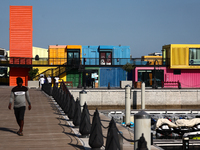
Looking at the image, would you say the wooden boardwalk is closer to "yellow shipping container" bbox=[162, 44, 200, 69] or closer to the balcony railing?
"yellow shipping container" bbox=[162, 44, 200, 69]

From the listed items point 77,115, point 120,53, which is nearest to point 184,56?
point 120,53

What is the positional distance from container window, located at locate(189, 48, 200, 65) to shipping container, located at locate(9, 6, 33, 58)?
2259 cm

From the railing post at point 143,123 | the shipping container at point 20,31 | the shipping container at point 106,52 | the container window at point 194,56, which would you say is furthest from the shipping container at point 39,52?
the railing post at point 143,123

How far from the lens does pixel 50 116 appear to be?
1594 centimetres

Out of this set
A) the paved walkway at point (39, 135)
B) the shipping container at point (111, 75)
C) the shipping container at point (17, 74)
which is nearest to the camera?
the paved walkway at point (39, 135)

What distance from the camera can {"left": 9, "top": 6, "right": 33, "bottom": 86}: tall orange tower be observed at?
52094 millimetres

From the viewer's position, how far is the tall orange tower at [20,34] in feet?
171

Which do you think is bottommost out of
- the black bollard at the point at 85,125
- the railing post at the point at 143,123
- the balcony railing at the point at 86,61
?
the black bollard at the point at 85,125

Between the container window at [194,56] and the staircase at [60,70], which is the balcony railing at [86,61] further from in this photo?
the container window at [194,56]

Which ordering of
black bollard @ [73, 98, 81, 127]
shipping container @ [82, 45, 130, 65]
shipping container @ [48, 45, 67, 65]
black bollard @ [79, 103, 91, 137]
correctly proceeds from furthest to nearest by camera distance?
shipping container @ [82, 45, 130, 65] → shipping container @ [48, 45, 67, 65] → black bollard @ [73, 98, 81, 127] → black bollard @ [79, 103, 91, 137]

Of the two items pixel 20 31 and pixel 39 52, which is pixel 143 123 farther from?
pixel 39 52

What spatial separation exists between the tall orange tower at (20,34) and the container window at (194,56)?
22.6 metres

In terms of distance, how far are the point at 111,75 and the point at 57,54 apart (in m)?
8.54

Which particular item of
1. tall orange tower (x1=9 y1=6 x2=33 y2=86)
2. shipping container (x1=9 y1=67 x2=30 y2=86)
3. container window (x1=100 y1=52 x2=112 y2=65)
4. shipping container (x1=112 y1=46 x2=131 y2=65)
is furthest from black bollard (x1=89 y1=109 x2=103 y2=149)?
tall orange tower (x1=9 y1=6 x2=33 y2=86)
